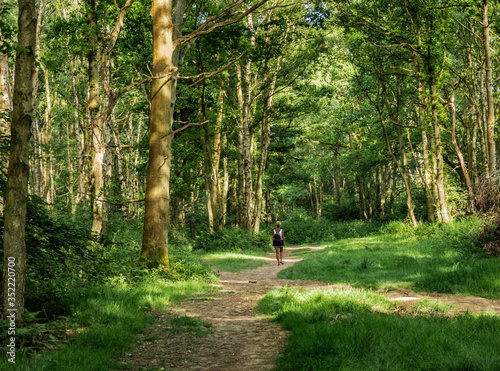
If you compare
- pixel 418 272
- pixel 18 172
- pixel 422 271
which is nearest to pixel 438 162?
pixel 422 271

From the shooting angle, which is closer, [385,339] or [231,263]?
[385,339]

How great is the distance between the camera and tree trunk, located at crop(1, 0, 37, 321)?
4.11m

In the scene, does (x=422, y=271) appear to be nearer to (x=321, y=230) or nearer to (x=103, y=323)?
(x=103, y=323)

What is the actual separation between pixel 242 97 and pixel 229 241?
9078 mm

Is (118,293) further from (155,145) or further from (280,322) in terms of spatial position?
(155,145)

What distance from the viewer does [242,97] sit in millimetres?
22828

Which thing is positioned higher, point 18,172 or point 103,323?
point 18,172

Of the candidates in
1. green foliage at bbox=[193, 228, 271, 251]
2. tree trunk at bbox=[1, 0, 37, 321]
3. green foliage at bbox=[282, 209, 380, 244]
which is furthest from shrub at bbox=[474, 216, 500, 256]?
green foliage at bbox=[282, 209, 380, 244]

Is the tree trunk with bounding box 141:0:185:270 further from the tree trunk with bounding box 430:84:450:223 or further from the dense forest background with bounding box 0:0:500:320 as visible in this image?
the tree trunk with bounding box 430:84:450:223

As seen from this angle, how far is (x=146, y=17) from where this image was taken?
14.9 meters

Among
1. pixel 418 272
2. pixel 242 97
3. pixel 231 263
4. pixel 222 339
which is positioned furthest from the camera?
pixel 242 97

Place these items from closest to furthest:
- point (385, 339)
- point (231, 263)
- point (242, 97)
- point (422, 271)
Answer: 1. point (385, 339)
2. point (422, 271)
3. point (231, 263)
4. point (242, 97)

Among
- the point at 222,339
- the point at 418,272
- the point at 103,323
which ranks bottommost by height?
the point at 222,339

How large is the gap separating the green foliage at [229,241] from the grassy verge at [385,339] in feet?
47.7
